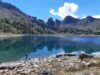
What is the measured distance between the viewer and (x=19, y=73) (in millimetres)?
21375

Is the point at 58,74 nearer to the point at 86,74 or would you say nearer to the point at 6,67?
the point at 86,74

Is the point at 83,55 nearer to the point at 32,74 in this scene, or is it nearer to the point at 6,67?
the point at 6,67

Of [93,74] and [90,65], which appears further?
[90,65]

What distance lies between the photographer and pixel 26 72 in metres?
21.3

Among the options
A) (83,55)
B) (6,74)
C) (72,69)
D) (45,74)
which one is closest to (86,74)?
(45,74)

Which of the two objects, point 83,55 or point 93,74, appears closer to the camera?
point 93,74

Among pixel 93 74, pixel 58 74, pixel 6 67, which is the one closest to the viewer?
pixel 93 74

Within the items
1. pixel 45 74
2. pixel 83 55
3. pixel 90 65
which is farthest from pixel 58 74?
pixel 83 55

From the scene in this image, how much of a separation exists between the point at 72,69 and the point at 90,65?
9.62ft

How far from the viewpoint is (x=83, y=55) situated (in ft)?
114

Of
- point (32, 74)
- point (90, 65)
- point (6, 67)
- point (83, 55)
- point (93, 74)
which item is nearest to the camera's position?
point (93, 74)

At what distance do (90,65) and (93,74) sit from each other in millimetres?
6783

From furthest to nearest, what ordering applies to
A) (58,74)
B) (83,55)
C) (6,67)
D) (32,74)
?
(83,55), (6,67), (32,74), (58,74)

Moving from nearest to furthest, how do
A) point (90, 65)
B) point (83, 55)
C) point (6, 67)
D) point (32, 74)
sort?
point (32, 74), point (90, 65), point (6, 67), point (83, 55)
